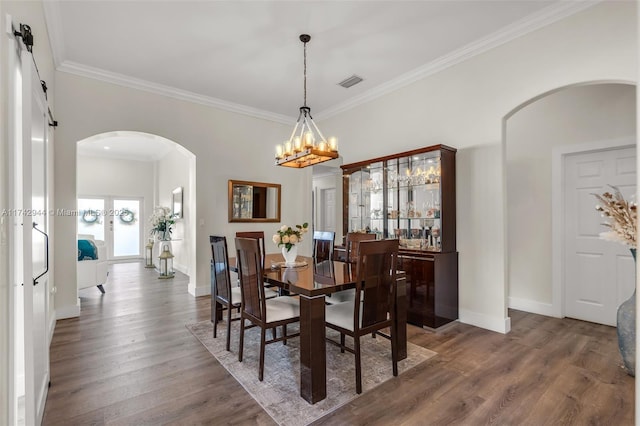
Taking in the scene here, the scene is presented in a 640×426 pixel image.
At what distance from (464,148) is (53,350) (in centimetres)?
469

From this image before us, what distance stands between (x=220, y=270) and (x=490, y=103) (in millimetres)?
3419

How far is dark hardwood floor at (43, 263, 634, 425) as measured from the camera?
1926 millimetres

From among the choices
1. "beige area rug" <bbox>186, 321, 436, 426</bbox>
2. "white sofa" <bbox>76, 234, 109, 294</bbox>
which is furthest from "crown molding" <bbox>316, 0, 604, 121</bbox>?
"white sofa" <bbox>76, 234, 109, 294</bbox>

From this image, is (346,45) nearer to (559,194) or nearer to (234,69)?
(234,69)

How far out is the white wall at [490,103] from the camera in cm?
266

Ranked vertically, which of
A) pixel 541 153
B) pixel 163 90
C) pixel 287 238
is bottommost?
pixel 287 238

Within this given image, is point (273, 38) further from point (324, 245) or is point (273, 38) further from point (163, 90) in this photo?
point (324, 245)

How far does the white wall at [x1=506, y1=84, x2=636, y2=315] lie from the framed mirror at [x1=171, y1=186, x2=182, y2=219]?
256 inches

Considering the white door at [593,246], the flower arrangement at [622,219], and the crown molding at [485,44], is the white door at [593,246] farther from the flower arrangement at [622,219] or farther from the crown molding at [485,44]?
the crown molding at [485,44]

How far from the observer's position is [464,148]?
12.0 ft

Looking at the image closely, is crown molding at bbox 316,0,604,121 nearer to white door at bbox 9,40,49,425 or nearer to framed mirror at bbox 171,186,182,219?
white door at bbox 9,40,49,425

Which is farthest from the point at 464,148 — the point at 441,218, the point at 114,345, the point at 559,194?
the point at 114,345

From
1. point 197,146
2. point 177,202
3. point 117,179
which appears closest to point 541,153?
point 197,146

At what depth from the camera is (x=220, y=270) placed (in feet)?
10.3
